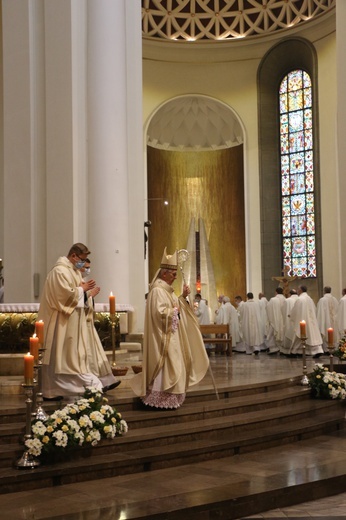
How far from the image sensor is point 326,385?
970 centimetres

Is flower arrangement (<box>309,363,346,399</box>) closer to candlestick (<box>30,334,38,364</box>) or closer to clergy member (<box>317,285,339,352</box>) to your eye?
candlestick (<box>30,334,38,364</box>)

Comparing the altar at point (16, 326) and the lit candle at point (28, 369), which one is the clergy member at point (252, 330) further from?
the lit candle at point (28, 369)

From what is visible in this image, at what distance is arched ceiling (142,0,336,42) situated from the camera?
24172 millimetres

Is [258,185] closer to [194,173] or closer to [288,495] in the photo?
[194,173]

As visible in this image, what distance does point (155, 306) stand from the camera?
321 inches

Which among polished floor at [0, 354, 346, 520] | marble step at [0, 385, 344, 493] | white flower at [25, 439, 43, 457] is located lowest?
polished floor at [0, 354, 346, 520]

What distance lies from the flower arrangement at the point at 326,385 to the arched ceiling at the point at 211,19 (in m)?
16.7

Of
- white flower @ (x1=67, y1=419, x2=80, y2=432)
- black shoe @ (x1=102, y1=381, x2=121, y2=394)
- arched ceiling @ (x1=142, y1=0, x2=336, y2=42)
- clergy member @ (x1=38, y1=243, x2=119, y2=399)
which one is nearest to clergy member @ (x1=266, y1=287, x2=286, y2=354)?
black shoe @ (x1=102, y1=381, x2=121, y2=394)

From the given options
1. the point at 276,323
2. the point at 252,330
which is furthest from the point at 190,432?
the point at 252,330

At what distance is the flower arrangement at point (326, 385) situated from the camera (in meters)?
9.66

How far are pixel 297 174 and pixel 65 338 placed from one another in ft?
59.1

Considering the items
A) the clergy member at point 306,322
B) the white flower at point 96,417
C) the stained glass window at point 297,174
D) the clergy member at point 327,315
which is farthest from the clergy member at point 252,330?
the white flower at point 96,417

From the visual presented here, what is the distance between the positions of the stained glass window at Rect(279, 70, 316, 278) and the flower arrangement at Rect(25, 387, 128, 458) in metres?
17.8

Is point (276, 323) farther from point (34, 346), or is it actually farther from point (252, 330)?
point (34, 346)
